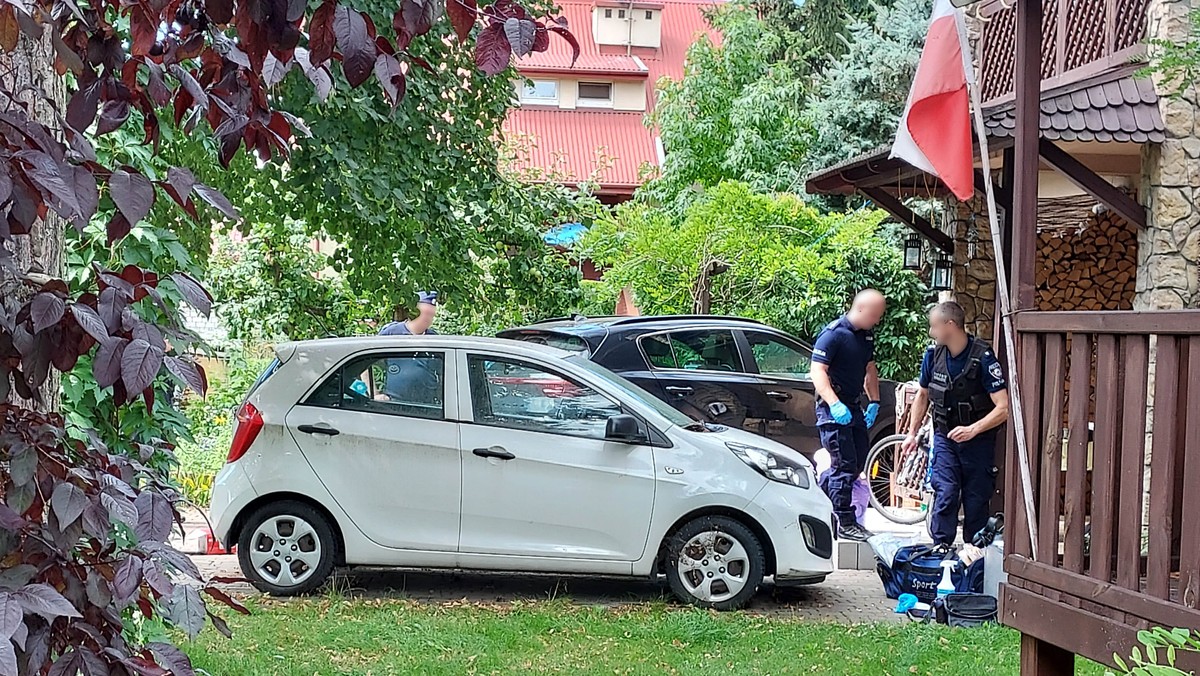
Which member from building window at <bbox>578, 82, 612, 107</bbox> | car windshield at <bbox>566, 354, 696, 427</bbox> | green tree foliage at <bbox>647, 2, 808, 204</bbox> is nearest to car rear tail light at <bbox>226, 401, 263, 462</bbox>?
car windshield at <bbox>566, 354, 696, 427</bbox>

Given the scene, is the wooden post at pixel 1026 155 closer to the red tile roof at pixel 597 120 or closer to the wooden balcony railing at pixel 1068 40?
the wooden balcony railing at pixel 1068 40

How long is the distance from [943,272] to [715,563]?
664 centimetres

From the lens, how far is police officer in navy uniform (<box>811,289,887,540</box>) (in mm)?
9016

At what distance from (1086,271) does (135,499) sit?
12.2 meters

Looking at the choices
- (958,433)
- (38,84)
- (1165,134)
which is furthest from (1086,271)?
(38,84)

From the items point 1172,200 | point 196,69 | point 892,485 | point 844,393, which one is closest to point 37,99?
point 196,69

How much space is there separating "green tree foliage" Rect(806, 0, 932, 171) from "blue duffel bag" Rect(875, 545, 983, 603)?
13146 millimetres

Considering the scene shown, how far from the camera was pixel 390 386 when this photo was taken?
7.78 metres

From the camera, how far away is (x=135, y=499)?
203 cm

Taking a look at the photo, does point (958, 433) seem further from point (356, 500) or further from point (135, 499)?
point (135, 499)

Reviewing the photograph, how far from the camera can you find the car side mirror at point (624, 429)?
7.53 metres

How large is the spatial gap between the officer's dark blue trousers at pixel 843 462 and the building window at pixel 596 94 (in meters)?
23.9

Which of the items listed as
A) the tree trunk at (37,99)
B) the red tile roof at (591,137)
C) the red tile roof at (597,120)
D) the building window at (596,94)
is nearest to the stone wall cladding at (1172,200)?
the tree trunk at (37,99)

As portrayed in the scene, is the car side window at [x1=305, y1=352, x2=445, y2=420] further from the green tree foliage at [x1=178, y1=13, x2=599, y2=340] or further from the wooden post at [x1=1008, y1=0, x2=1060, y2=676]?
the wooden post at [x1=1008, y1=0, x2=1060, y2=676]
